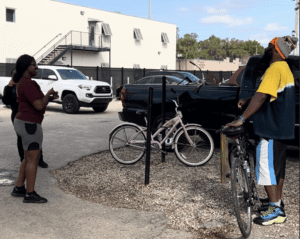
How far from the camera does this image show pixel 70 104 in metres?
16.8

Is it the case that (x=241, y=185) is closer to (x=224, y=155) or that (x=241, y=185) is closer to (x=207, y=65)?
→ (x=224, y=155)

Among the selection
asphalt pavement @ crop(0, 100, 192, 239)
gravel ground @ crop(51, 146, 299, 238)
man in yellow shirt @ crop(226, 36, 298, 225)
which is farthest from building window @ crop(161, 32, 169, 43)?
man in yellow shirt @ crop(226, 36, 298, 225)

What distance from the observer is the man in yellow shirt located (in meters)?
4.05

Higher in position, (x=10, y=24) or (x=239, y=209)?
(x=10, y=24)

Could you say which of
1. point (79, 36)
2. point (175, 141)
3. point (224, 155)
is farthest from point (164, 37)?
point (224, 155)

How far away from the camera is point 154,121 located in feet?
26.6

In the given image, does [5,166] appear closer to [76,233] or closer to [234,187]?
[76,233]

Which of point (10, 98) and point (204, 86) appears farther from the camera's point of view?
point (204, 86)

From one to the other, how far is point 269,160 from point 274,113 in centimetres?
46

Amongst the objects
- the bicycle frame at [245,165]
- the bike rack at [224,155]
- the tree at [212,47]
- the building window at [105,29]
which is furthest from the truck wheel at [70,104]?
the tree at [212,47]

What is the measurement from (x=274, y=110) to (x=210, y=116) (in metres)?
3.51

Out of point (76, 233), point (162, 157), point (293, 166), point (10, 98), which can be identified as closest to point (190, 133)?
point (162, 157)

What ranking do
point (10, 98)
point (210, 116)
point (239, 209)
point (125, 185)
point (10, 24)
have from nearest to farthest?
point (239, 209) < point (125, 185) < point (10, 98) < point (210, 116) < point (10, 24)

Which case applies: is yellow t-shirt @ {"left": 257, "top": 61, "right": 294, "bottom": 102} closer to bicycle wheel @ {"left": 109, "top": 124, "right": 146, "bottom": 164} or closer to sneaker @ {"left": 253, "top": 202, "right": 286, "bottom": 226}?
sneaker @ {"left": 253, "top": 202, "right": 286, "bottom": 226}
